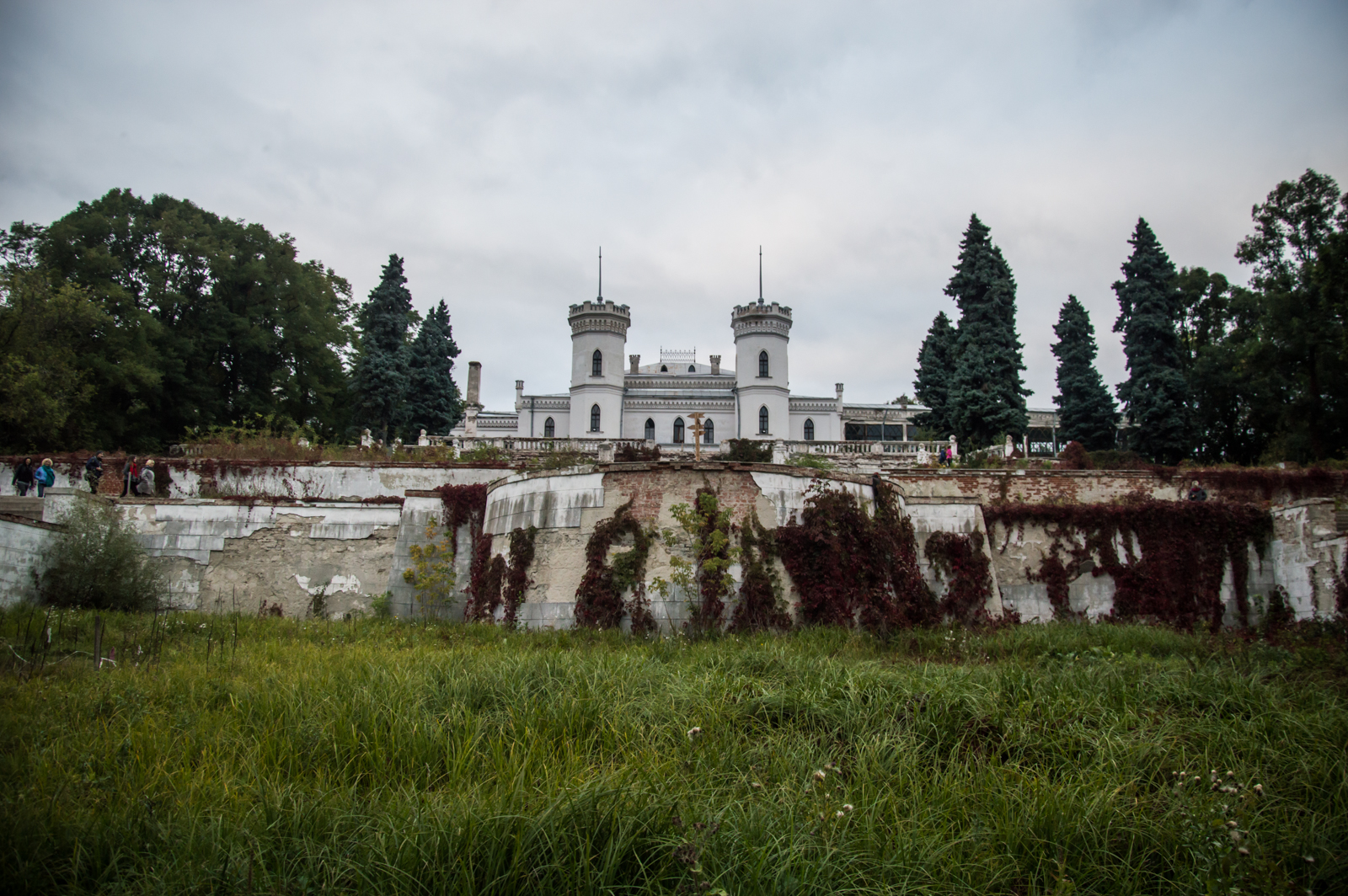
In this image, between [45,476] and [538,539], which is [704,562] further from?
[45,476]

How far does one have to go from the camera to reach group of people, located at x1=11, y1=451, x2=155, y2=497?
56.5ft

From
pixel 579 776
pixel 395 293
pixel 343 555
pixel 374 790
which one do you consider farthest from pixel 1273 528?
pixel 395 293

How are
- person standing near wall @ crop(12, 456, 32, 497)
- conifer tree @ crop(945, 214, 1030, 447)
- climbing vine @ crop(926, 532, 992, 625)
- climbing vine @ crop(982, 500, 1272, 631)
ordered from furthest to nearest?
conifer tree @ crop(945, 214, 1030, 447) < person standing near wall @ crop(12, 456, 32, 497) < climbing vine @ crop(982, 500, 1272, 631) < climbing vine @ crop(926, 532, 992, 625)

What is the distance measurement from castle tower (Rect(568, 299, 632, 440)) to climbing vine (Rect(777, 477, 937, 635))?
32.5 meters

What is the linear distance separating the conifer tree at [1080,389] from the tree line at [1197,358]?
76mm

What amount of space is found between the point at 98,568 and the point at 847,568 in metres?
10.8

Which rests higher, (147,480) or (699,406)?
(699,406)

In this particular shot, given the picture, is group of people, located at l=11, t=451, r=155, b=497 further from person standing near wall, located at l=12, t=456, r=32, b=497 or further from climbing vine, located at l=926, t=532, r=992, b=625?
climbing vine, located at l=926, t=532, r=992, b=625

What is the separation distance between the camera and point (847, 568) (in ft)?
38.0

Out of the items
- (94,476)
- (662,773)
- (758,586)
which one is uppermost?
(94,476)

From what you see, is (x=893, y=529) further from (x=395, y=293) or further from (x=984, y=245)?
(x=395, y=293)

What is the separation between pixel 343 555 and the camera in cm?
1427

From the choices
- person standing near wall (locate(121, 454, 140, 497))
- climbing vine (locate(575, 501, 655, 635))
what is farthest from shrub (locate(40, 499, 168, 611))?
climbing vine (locate(575, 501, 655, 635))

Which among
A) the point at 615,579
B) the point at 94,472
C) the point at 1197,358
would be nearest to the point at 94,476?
the point at 94,472
